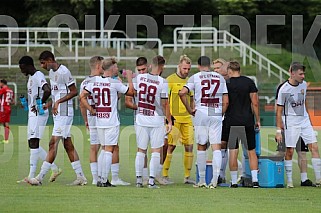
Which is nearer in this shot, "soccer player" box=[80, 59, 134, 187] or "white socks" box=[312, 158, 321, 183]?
"soccer player" box=[80, 59, 134, 187]

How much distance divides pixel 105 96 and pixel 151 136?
1004 mm

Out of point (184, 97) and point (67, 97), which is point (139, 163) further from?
point (67, 97)

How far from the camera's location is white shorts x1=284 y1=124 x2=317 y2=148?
53.4 feet

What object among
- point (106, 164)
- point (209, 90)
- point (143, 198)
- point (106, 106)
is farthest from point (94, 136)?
point (143, 198)

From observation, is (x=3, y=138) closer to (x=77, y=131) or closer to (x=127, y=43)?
(x=77, y=131)

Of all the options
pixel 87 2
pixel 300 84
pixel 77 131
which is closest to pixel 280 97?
pixel 300 84

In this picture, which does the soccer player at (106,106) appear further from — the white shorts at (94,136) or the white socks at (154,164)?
the white socks at (154,164)

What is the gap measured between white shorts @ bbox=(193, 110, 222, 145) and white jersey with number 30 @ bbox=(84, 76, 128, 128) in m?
1.33

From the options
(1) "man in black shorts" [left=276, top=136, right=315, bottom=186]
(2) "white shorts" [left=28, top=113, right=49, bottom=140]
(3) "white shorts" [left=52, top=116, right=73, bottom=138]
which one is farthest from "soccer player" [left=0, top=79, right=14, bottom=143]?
(1) "man in black shorts" [left=276, top=136, right=315, bottom=186]

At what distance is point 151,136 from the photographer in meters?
15.8

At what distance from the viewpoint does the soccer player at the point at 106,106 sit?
15.8m

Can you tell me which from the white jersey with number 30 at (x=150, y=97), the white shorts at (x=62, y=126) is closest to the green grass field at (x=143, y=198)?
the white shorts at (x=62, y=126)

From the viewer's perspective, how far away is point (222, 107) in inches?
627

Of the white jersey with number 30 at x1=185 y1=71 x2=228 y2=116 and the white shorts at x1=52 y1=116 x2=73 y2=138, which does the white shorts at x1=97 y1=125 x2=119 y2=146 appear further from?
the white jersey with number 30 at x1=185 y1=71 x2=228 y2=116
